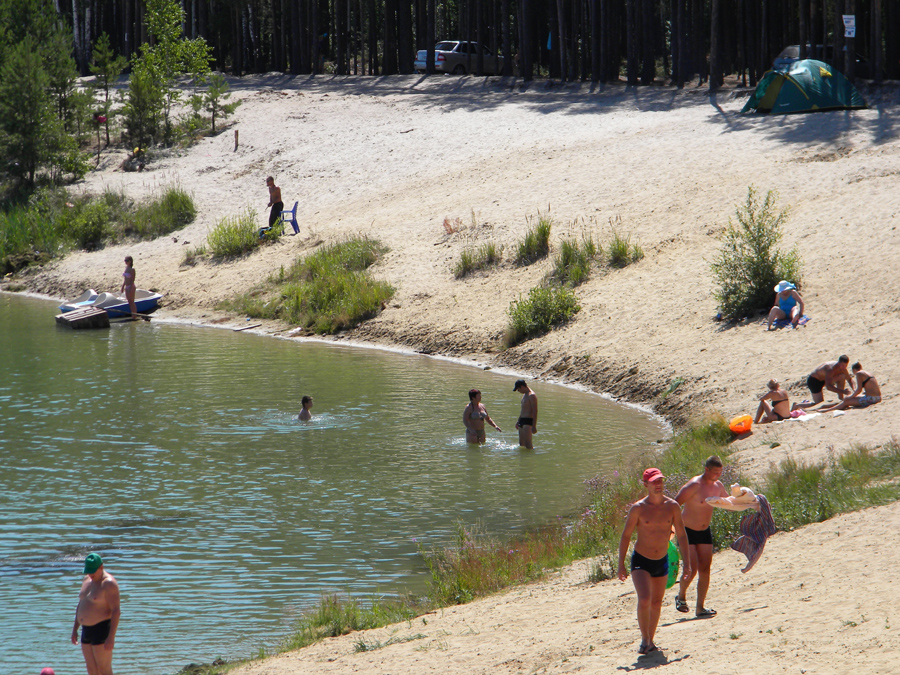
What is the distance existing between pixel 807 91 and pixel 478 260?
13.9 meters

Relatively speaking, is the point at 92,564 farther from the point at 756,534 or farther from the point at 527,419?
the point at 527,419

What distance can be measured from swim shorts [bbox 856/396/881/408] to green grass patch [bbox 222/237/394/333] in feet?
47.2

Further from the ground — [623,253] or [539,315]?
[623,253]

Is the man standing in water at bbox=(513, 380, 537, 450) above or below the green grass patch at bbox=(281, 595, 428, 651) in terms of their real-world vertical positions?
above

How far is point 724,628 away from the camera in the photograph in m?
8.06

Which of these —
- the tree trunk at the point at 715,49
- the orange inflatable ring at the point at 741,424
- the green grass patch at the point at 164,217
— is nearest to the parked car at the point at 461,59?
the tree trunk at the point at 715,49

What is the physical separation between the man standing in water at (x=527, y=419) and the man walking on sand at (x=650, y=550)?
7492 millimetres

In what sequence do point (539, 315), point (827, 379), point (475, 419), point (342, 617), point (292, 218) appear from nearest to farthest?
point (342, 617) → point (475, 419) → point (827, 379) → point (539, 315) → point (292, 218)

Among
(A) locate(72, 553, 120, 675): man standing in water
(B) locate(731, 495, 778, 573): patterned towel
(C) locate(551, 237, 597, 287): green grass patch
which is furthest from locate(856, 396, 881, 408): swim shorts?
(A) locate(72, 553, 120, 675): man standing in water

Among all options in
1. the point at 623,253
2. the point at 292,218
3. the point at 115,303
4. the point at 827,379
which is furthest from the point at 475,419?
the point at 292,218

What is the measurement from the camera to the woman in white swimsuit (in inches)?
623

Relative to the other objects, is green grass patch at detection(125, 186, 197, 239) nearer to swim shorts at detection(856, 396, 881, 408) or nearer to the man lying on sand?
the man lying on sand

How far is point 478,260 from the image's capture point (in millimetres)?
27797

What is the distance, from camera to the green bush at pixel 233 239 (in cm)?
3222
